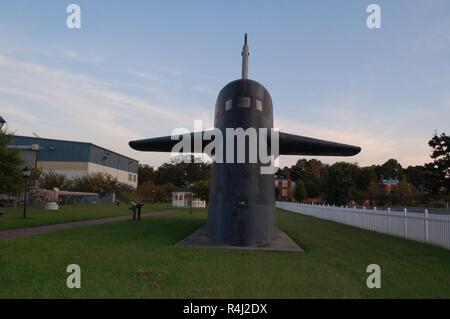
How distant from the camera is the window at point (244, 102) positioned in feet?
40.0

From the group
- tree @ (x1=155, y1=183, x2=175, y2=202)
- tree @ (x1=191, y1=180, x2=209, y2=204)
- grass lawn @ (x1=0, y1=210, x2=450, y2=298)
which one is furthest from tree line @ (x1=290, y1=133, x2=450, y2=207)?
tree @ (x1=155, y1=183, x2=175, y2=202)

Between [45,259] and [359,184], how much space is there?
92.0 meters

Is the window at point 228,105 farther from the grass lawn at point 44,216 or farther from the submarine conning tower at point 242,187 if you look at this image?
the grass lawn at point 44,216

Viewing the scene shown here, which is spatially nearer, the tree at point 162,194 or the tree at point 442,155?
the tree at point 442,155

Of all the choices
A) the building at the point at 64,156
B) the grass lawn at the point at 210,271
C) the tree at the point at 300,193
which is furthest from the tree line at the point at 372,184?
the building at the point at 64,156

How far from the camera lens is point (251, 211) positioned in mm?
11312

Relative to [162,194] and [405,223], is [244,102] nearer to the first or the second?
[405,223]

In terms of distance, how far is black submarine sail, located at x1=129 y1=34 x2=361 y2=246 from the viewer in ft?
37.0

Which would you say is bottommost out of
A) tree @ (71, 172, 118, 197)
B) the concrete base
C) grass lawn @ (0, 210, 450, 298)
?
grass lawn @ (0, 210, 450, 298)

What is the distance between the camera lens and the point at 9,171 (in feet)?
106

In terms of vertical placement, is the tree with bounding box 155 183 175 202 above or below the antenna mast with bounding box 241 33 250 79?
below

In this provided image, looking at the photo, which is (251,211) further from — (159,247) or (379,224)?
(379,224)

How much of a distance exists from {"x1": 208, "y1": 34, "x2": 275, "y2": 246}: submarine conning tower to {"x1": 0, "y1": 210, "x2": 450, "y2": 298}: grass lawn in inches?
42.5

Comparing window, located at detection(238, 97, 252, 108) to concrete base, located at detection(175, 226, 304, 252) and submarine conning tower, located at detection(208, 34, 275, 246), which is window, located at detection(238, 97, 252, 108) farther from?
concrete base, located at detection(175, 226, 304, 252)
